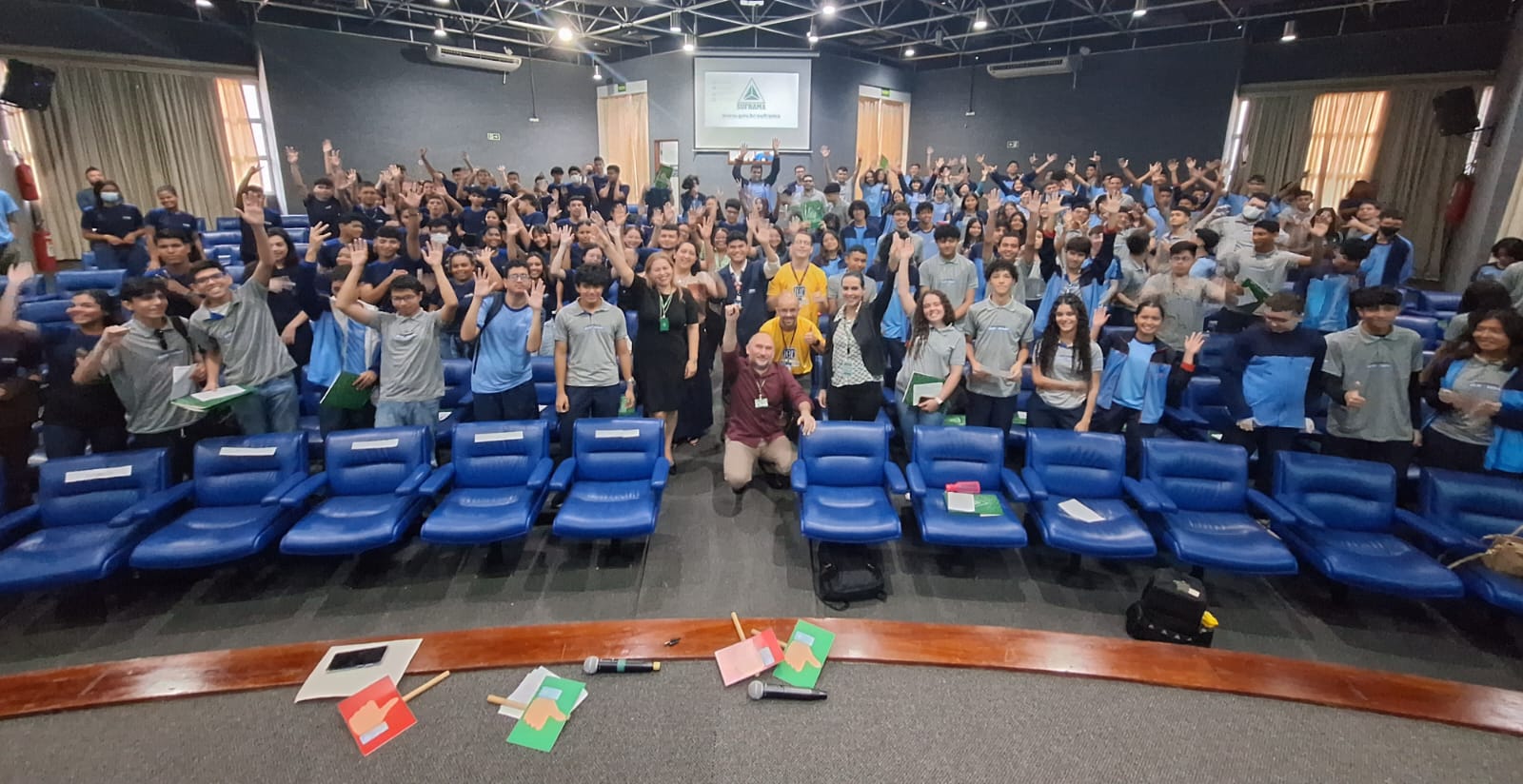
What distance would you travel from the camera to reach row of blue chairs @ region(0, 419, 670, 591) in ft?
10.9

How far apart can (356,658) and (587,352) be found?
227 centimetres

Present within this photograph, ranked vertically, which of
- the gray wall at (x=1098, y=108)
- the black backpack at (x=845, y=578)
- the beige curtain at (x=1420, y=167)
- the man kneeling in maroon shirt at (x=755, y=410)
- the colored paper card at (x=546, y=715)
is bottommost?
the black backpack at (x=845, y=578)

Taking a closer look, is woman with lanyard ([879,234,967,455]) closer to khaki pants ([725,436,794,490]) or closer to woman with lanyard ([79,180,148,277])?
khaki pants ([725,436,794,490])

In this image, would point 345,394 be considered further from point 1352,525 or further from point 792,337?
point 1352,525

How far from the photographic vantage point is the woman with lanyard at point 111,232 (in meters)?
6.89

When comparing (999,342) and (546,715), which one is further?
(999,342)

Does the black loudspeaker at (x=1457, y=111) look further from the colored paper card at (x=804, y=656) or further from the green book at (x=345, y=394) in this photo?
the green book at (x=345, y=394)

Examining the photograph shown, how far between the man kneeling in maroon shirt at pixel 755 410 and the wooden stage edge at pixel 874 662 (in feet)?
6.16

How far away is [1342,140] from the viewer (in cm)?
1091

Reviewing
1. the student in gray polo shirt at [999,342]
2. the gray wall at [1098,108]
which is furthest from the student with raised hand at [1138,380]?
the gray wall at [1098,108]

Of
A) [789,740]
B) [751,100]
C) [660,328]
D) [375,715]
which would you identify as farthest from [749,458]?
[751,100]

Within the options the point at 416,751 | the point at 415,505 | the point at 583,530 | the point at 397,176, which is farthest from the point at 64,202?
the point at 416,751

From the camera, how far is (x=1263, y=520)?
403cm

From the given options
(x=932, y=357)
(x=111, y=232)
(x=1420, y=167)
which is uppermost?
(x=1420, y=167)
